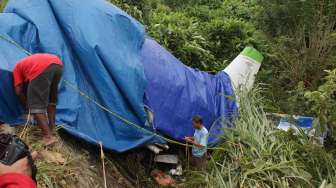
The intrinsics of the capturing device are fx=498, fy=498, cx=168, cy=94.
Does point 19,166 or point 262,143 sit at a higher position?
point 19,166

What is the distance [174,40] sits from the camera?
24.9ft

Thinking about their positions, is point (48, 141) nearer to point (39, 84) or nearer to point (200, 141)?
point (39, 84)

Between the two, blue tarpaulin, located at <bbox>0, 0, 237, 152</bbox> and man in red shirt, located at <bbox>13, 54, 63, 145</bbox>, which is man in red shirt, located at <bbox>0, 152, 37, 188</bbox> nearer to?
man in red shirt, located at <bbox>13, 54, 63, 145</bbox>

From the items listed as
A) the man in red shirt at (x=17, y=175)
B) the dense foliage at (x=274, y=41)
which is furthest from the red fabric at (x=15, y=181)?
the dense foliage at (x=274, y=41)

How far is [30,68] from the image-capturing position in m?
4.17

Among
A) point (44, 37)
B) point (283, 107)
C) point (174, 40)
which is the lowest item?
point (283, 107)

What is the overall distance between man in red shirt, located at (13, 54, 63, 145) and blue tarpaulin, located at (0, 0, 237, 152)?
16 cm

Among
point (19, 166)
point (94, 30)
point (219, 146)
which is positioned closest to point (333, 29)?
point (219, 146)

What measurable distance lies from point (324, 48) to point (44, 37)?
3.65 metres

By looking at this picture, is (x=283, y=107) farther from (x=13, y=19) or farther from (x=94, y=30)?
(x=13, y=19)

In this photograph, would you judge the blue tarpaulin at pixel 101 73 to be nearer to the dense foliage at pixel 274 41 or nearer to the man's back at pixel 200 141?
the man's back at pixel 200 141

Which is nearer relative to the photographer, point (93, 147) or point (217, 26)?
point (93, 147)

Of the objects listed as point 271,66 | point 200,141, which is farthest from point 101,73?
point 271,66

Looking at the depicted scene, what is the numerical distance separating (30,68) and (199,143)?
190cm
